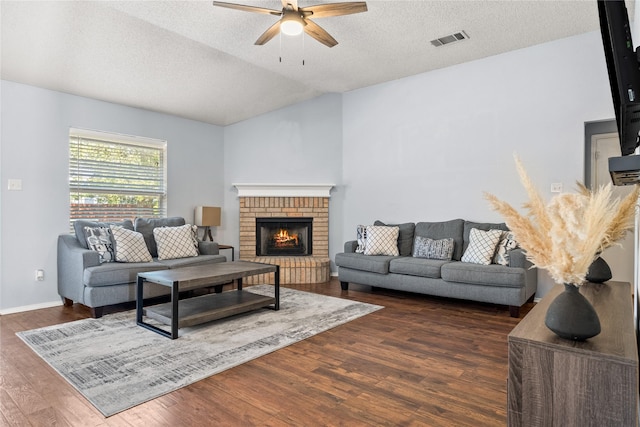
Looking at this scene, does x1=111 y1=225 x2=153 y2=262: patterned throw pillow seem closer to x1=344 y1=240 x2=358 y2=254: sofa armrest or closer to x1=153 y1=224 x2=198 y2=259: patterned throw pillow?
x1=153 y1=224 x2=198 y2=259: patterned throw pillow

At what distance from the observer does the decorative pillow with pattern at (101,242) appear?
4184 mm

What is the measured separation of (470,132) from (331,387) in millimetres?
3826

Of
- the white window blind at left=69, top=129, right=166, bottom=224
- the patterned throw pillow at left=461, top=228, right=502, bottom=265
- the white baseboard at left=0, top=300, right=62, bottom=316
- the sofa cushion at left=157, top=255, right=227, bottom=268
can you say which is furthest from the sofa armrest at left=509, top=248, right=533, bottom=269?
the white baseboard at left=0, top=300, right=62, bottom=316

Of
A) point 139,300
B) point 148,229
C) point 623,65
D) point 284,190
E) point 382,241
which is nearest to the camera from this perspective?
point 623,65

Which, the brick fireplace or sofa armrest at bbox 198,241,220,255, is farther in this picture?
the brick fireplace

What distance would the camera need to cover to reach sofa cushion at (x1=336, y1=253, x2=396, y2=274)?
15.4ft

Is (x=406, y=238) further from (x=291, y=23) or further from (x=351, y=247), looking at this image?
(x=291, y=23)

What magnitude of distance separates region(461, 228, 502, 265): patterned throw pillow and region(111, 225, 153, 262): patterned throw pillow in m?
3.72

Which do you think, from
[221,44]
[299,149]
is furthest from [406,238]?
[221,44]

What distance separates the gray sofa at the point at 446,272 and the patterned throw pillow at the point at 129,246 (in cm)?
245

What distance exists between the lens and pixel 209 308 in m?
3.58

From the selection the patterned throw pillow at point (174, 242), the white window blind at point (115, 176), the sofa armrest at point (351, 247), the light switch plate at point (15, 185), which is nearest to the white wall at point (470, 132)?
the sofa armrest at point (351, 247)

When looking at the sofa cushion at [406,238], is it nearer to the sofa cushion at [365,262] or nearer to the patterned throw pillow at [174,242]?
the sofa cushion at [365,262]

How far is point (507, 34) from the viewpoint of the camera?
4062 mm
